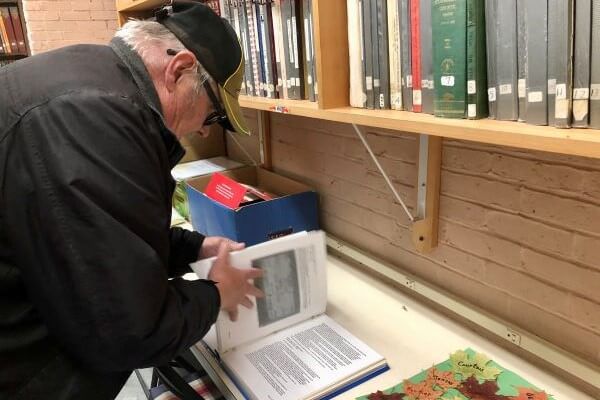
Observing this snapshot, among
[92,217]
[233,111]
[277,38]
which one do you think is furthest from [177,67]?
[277,38]

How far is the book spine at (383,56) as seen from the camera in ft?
3.45

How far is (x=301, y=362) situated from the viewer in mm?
1121

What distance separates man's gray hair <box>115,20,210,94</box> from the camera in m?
0.96

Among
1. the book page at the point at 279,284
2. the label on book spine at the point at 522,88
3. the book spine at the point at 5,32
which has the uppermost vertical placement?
the book spine at the point at 5,32

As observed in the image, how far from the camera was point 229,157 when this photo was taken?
8.68ft

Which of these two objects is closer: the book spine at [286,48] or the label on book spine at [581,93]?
the label on book spine at [581,93]

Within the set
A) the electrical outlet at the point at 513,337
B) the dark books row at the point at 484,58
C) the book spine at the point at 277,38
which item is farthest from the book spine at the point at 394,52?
the electrical outlet at the point at 513,337

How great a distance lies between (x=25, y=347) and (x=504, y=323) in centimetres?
107

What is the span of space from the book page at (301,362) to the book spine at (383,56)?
589mm

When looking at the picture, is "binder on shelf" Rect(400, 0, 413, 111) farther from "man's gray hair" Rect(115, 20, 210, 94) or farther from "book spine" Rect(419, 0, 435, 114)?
"man's gray hair" Rect(115, 20, 210, 94)

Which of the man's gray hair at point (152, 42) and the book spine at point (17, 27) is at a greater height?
the book spine at point (17, 27)

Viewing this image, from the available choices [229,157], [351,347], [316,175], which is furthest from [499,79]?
[229,157]

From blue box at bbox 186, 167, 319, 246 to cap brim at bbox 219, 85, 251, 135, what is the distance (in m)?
0.46

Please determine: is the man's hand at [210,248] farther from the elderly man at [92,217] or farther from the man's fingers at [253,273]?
the elderly man at [92,217]
